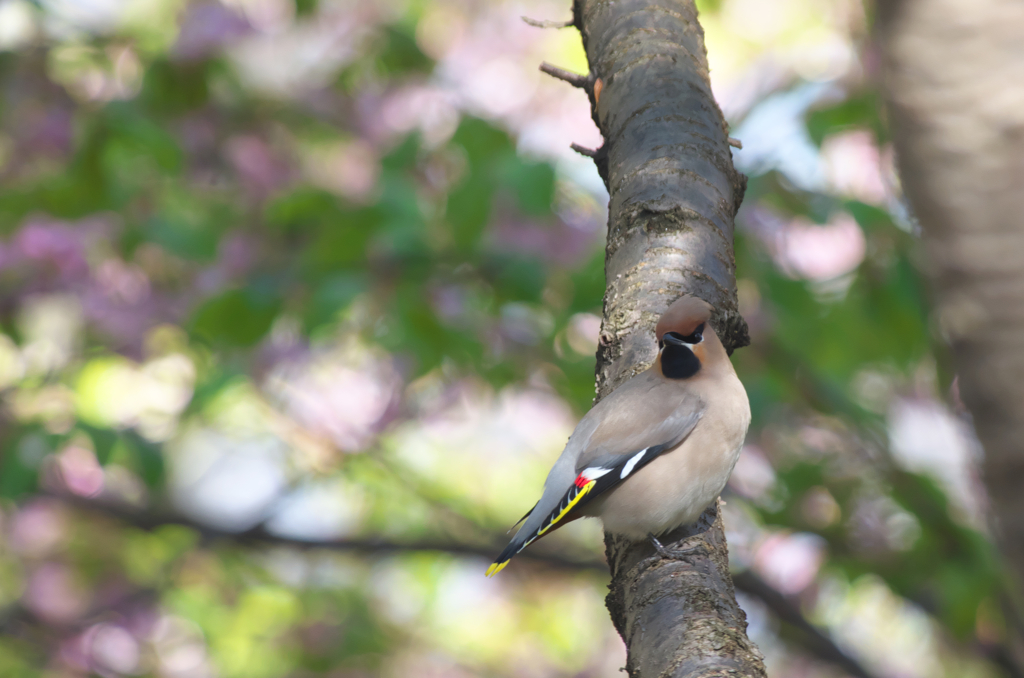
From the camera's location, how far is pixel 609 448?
2.61 m

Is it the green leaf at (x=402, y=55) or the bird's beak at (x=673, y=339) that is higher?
the bird's beak at (x=673, y=339)

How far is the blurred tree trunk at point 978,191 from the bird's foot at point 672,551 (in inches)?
36.6

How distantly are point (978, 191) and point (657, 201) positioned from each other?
3.90 ft

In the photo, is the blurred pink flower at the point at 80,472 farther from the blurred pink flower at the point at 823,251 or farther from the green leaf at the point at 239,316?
the blurred pink flower at the point at 823,251

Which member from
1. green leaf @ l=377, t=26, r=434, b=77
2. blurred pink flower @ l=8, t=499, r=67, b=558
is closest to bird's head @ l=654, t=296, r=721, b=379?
green leaf @ l=377, t=26, r=434, b=77

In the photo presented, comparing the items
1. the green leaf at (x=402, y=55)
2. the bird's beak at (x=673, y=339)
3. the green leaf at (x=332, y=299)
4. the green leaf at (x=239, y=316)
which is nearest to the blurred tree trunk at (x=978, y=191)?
the bird's beak at (x=673, y=339)

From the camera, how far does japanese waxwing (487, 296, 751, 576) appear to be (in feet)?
7.73

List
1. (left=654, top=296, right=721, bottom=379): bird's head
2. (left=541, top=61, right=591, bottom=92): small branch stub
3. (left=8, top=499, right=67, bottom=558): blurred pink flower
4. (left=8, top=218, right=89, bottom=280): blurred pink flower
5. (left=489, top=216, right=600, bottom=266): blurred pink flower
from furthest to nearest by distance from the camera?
(left=8, top=499, right=67, bottom=558): blurred pink flower, (left=8, top=218, right=89, bottom=280): blurred pink flower, (left=489, top=216, right=600, bottom=266): blurred pink flower, (left=541, top=61, right=591, bottom=92): small branch stub, (left=654, top=296, right=721, bottom=379): bird's head

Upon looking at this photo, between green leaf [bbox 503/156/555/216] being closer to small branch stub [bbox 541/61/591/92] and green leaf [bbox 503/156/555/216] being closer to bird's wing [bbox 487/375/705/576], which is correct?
small branch stub [bbox 541/61/591/92]

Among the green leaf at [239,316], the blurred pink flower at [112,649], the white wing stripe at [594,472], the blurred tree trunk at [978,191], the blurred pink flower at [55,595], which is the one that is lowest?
the blurred pink flower at [112,649]

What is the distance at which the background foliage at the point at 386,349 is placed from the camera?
4.55 metres

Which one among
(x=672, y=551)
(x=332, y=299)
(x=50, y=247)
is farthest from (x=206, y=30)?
(x=672, y=551)

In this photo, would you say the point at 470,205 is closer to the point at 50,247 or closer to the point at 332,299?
the point at 332,299

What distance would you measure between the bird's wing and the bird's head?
7cm
